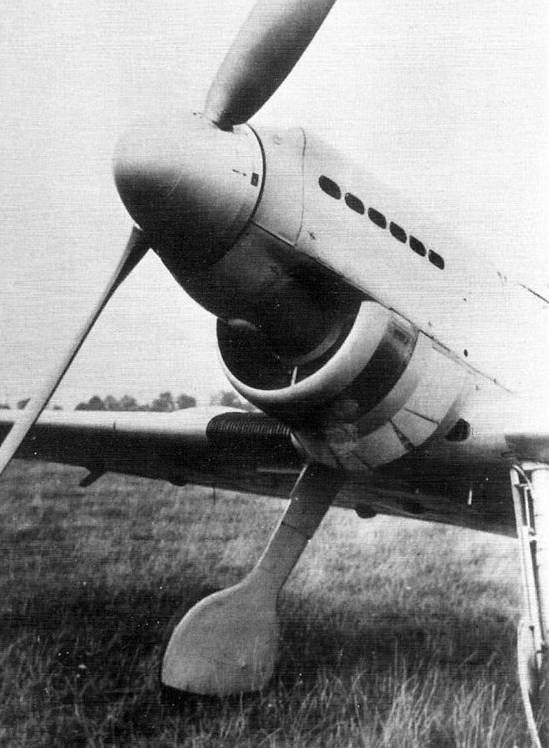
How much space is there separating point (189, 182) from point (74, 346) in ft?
3.30

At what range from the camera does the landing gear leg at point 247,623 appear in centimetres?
366

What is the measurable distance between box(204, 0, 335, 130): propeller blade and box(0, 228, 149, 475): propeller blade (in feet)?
2.14

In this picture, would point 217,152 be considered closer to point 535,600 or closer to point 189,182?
point 189,182

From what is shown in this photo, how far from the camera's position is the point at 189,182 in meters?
2.67

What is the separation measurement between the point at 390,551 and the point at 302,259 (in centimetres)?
613

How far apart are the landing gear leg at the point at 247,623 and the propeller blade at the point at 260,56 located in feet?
6.48

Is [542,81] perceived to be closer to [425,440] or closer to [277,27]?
[277,27]

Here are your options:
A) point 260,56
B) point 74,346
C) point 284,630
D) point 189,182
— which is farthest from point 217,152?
point 284,630

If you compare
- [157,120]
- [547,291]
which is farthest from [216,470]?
[157,120]

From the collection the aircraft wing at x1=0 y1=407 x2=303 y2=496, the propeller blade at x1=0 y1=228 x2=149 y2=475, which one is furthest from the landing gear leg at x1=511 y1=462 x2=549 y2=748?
the propeller blade at x1=0 y1=228 x2=149 y2=475

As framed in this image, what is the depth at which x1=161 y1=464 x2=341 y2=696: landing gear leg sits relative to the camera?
12.0 feet

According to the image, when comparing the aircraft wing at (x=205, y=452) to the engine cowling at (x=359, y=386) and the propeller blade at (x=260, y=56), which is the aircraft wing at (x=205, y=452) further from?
the propeller blade at (x=260, y=56)

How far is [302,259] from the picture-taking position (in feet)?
9.96

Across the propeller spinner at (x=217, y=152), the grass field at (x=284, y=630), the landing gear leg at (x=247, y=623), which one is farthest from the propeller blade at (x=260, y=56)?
the grass field at (x=284, y=630)
